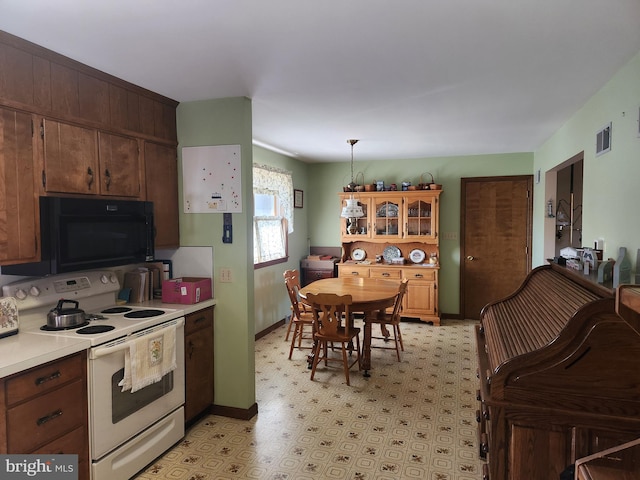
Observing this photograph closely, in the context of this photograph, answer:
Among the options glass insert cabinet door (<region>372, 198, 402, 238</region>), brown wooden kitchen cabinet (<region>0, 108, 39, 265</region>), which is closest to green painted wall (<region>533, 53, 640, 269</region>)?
glass insert cabinet door (<region>372, 198, 402, 238</region>)

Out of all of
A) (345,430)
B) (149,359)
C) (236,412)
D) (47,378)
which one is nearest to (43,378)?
(47,378)

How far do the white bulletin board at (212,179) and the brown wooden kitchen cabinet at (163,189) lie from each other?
82 millimetres

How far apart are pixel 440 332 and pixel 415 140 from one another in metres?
2.47

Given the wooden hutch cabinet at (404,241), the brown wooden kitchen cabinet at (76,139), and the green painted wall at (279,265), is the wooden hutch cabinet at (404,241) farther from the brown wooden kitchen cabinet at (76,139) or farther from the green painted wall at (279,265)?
the brown wooden kitchen cabinet at (76,139)

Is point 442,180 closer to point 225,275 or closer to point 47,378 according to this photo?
point 225,275

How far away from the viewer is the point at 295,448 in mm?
2711

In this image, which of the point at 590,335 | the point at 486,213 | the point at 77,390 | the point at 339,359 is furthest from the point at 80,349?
the point at 486,213

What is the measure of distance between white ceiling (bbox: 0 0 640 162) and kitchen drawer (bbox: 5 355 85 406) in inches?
62.3

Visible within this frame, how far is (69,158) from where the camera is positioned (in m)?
2.38

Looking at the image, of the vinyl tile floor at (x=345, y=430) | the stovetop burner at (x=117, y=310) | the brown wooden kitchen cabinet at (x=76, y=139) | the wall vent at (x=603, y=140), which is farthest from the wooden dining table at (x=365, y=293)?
the wall vent at (x=603, y=140)

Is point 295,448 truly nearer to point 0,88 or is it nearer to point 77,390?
point 77,390

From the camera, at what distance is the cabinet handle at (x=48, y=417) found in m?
1.88

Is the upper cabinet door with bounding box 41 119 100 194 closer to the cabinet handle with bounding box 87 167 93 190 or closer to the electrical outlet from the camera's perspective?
the cabinet handle with bounding box 87 167 93 190

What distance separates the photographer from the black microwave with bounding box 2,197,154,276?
2227mm
